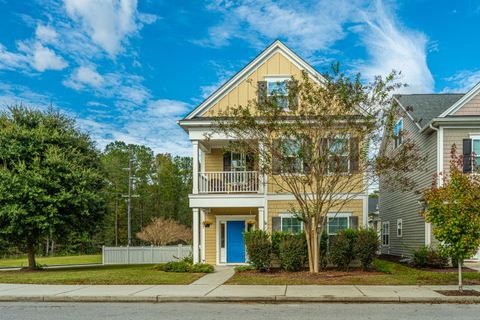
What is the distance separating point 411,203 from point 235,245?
908cm

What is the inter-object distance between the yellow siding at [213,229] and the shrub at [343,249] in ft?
15.2

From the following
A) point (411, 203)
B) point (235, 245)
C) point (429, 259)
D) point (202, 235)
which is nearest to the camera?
point (429, 259)

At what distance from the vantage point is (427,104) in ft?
73.1

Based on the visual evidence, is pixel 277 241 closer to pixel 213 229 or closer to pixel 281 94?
pixel 213 229

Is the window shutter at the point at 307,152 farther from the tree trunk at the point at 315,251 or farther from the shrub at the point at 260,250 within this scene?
the shrub at the point at 260,250

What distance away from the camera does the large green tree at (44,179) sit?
17.4 metres

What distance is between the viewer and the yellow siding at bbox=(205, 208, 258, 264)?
2014 cm

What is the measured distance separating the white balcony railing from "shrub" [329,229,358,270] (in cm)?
435

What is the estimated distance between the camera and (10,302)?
35.4ft

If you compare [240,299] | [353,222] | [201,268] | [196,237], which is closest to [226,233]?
[196,237]

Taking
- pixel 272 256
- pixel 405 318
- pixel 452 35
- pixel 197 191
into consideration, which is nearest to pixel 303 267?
pixel 272 256

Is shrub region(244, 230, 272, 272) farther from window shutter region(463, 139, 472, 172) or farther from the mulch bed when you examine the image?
window shutter region(463, 139, 472, 172)

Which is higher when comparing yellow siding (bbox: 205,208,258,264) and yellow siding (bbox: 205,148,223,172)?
yellow siding (bbox: 205,148,223,172)

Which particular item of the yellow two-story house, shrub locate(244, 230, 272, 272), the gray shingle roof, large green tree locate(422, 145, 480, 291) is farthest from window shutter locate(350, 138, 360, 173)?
the gray shingle roof
